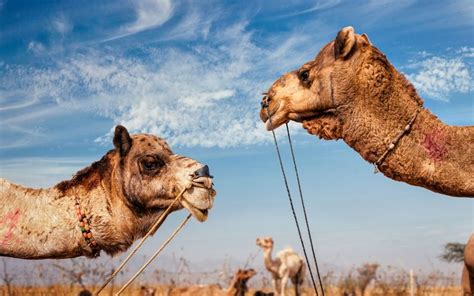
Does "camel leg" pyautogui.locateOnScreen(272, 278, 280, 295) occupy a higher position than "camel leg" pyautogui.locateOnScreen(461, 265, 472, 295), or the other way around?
"camel leg" pyautogui.locateOnScreen(272, 278, 280, 295)

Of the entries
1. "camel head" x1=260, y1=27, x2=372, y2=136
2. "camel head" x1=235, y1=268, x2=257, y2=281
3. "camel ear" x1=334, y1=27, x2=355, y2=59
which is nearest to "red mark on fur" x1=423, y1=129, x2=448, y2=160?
"camel head" x1=260, y1=27, x2=372, y2=136

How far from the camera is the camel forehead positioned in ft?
20.2

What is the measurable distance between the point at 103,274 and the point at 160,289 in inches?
194

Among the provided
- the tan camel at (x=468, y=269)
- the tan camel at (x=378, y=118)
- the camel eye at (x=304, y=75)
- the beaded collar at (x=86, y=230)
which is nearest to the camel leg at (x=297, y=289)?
the tan camel at (x=468, y=269)

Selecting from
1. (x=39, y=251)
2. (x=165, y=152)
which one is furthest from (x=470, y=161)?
(x=39, y=251)

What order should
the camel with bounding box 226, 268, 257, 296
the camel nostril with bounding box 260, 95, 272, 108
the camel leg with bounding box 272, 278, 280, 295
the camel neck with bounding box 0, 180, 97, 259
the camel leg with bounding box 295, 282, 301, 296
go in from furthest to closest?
1. the camel leg with bounding box 295, 282, 301, 296
2. the camel leg with bounding box 272, 278, 280, 295
3. the camel with bounding box 226, 268, 257, 296
4. the camel nostril with bounding box 260, 95, 272, 108
5. the camel neck with bounding box 0, 180, 97, 259

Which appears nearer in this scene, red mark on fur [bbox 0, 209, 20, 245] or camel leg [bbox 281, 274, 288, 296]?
red mark on fur [bbox 0, 209, 20, 245]

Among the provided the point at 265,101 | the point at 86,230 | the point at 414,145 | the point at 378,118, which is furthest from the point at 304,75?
the point at 86,230

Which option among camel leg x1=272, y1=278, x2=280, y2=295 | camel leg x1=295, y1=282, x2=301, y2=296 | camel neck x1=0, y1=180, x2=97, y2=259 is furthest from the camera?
camel leg x1=295, y1=282, x2=301, y2=296

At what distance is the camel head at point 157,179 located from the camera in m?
5.96

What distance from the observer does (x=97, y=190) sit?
5.92 metres

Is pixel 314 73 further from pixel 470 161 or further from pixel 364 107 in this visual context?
pixel 470 161

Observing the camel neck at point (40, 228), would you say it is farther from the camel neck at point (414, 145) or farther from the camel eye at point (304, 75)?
the camel neck at point (414, 145)

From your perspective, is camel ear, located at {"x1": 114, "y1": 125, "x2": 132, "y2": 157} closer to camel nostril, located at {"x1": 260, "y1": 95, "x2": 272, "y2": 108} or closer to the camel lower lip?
the camel lower lip
